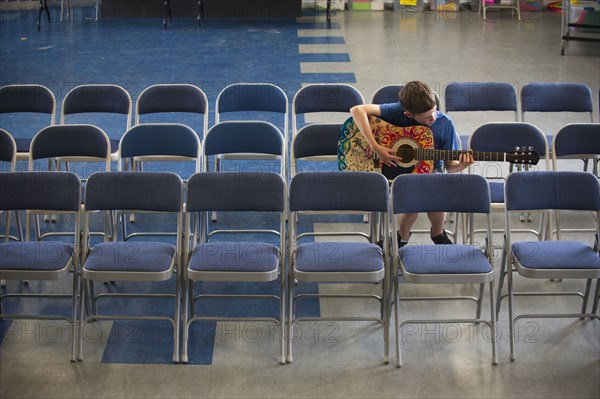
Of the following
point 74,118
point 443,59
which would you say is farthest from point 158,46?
point 443,59

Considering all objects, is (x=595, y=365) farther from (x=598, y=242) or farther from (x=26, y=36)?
(x=26, y=36)

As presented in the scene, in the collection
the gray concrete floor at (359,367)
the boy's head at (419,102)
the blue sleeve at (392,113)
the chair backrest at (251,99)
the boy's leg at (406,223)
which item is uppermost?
the boy's head at (419,102)

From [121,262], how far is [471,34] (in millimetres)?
9035

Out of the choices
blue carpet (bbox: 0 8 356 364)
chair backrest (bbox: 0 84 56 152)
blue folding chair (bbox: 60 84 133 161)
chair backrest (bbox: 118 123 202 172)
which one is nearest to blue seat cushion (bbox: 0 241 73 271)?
blue carpet (bbox: 0 8 356 364)

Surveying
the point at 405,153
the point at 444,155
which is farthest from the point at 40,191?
the point at 444,155

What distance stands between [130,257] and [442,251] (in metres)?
1.80

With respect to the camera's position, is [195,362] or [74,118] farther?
[74,118]

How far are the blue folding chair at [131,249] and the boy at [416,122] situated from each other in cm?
131

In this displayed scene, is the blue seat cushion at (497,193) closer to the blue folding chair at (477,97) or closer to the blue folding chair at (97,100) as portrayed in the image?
the blue folding chair at (477,97)

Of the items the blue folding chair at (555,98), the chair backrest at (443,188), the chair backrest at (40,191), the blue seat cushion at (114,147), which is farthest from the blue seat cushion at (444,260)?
the blue seat cushion at (114,147)

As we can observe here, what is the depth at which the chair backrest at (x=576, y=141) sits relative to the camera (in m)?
6.02

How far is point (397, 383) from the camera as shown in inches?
179

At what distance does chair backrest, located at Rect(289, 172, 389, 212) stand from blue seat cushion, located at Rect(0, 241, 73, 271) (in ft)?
4.51

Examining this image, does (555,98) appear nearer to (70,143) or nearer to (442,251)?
(442,251)
